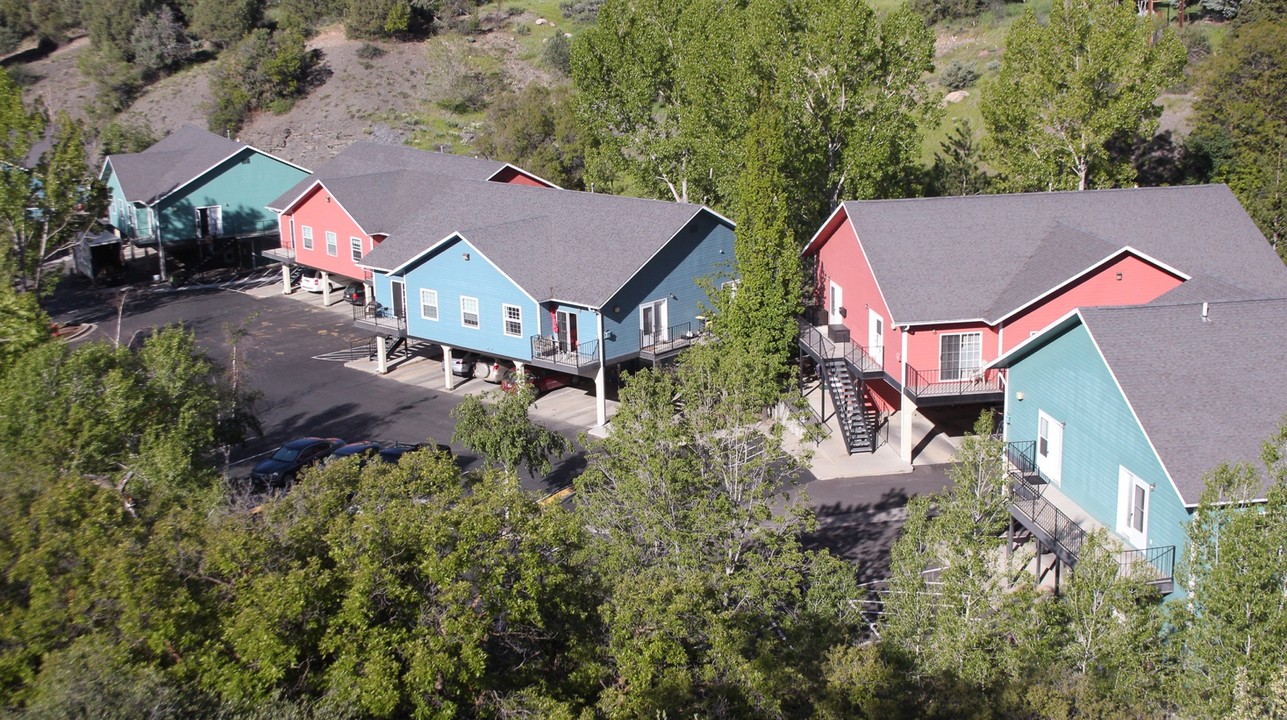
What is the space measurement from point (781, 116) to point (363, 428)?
19.5 meters

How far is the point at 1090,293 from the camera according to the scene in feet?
107

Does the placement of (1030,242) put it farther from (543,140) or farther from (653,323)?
(543,140)

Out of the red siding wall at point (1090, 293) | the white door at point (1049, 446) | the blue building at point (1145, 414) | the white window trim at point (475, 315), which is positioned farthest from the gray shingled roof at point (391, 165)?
the blue building at point (1145, 414)

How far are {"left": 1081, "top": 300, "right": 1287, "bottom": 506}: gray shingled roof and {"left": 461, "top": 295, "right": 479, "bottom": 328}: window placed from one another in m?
21.8

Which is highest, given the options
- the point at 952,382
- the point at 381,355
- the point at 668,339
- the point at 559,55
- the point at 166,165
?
the point at 559,55

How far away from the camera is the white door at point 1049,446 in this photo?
26125 mm

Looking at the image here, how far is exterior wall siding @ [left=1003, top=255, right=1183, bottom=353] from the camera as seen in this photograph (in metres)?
32.4

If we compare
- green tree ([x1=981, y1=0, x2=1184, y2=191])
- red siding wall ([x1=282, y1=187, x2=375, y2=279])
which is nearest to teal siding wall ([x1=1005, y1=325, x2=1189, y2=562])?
green tree ([x1=981, y1=0, x2=1184, y2=191])

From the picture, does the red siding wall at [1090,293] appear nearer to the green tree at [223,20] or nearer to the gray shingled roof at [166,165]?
the gray shingled roof at [166,165]

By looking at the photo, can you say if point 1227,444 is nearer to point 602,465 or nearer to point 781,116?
point 602,465

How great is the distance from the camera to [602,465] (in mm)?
21406

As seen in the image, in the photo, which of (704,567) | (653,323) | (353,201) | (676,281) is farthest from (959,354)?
(353,201)

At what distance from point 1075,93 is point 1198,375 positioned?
2406 centimetres

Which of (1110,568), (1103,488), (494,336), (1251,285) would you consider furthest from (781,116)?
(1110,568)
